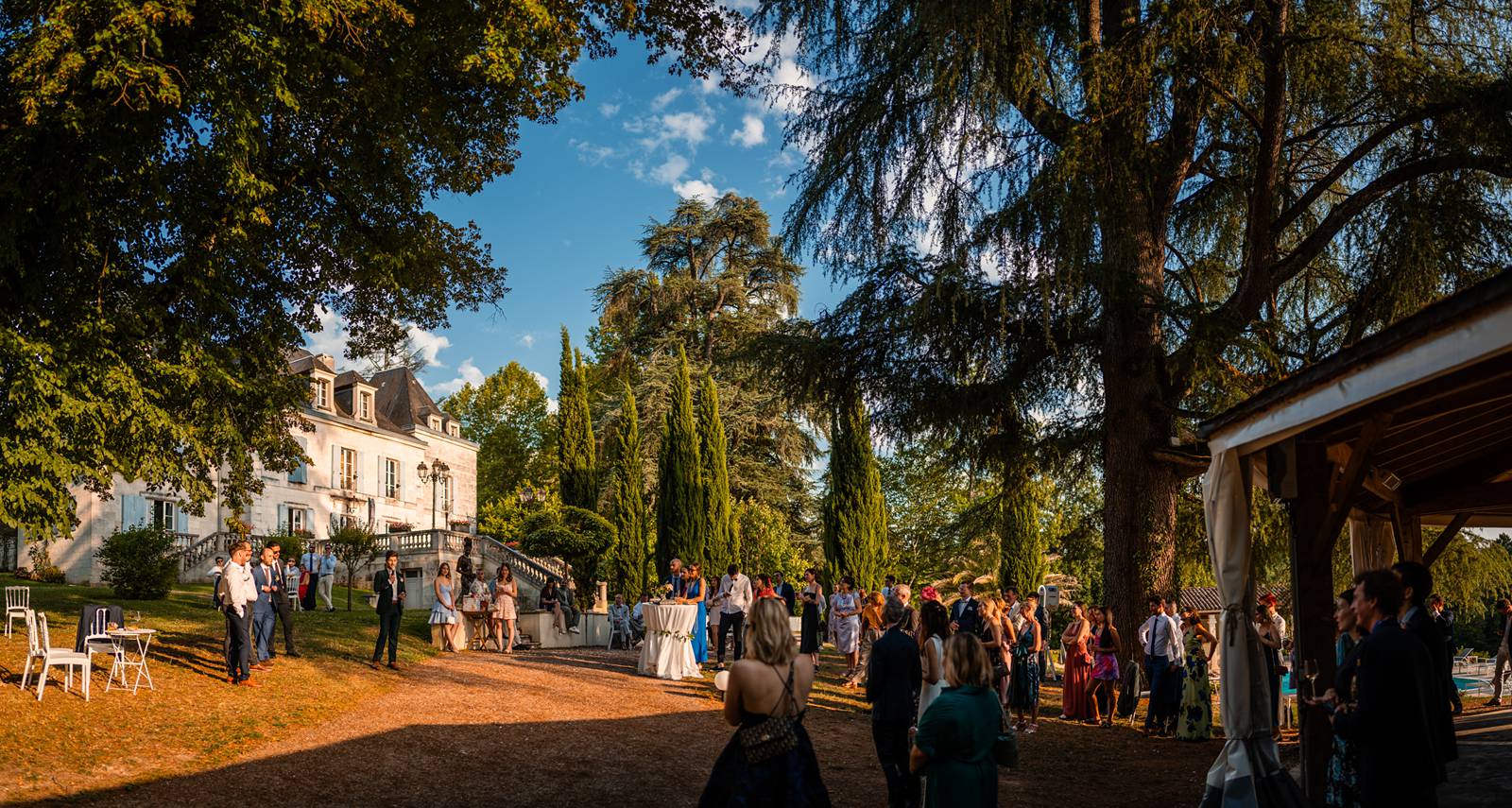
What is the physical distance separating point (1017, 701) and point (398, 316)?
11.3 metres

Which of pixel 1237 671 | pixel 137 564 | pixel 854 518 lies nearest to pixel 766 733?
pixel 1237 671

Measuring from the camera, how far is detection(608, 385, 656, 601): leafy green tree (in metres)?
34.7

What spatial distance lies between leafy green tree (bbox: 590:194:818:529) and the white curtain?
95.3 ft

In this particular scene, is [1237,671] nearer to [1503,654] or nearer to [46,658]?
[46,658]

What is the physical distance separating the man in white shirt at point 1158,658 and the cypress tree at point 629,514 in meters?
22.5

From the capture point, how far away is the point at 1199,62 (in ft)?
41.9

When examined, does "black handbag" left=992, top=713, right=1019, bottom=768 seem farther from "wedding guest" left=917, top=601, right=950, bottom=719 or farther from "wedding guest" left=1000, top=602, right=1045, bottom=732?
"wedding guest" left=1000, top=602, right=1045, bottom=732

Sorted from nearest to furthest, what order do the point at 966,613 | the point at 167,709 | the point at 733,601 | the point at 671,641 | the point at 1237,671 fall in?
the point at 1237,671
the point at 167,709
the point at 966,613
the point at 671,641
the point at 733,601

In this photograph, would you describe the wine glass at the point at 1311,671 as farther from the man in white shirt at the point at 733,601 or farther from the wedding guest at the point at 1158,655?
the man in white shirt at the point at 733,601

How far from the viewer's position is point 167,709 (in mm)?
11719

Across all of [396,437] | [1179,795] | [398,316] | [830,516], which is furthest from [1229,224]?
[396,437]

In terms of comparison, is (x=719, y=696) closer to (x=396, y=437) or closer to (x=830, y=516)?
(x=830, y=516)

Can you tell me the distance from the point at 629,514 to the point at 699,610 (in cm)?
1604

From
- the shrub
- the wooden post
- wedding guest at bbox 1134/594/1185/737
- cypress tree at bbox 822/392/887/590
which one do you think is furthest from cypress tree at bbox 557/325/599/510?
the wooden post
